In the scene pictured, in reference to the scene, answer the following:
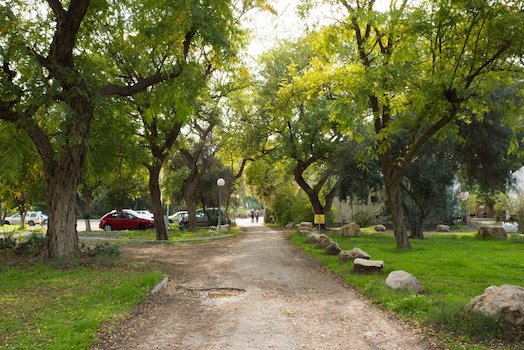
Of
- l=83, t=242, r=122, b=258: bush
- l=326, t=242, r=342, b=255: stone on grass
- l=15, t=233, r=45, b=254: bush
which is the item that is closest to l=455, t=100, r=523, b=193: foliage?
l=326, t=242, r=342, b=255: stone on grass

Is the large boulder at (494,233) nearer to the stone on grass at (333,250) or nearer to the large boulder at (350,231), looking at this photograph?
the large boulder at (350,231)

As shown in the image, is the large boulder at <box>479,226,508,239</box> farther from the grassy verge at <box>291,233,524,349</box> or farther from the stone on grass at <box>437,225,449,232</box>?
the stone on grass at <box>437,225,449,232</box>

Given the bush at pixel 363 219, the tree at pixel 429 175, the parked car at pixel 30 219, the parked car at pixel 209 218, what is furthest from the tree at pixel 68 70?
the parked car at pixel 30 219

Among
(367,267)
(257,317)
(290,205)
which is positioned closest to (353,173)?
(367,267)

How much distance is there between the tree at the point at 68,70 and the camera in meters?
10.4

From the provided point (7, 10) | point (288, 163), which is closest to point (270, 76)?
point (288, 163)

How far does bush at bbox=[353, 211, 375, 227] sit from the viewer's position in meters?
35.6

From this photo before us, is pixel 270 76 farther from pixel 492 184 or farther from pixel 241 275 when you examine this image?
pixel 241 275

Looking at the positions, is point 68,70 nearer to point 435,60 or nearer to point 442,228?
point 435,60

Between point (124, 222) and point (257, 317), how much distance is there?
26768 mm

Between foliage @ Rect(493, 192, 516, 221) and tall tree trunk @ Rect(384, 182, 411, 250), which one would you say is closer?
tall tree trunk @ Rect(384, 182, 411, 250)

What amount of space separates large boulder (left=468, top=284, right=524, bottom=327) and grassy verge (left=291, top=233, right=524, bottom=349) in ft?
0.46

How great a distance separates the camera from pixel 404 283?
8.34 metres

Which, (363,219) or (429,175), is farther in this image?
(363,219)
